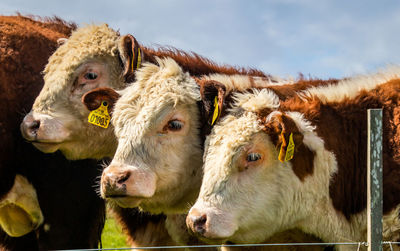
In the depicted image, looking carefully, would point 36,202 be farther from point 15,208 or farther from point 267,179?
point 267,179

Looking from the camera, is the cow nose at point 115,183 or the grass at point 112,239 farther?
the grass at point 112,239

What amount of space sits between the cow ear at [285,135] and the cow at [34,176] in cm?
275

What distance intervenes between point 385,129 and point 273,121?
976mm

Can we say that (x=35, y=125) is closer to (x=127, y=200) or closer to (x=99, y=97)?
(x=99, y=97)

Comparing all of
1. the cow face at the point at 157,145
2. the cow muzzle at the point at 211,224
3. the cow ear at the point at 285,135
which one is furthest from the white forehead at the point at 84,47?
the cow muzzle at the point at 211,224

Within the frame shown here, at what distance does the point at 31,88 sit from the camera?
7059mm

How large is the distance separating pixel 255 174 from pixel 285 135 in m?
0.40

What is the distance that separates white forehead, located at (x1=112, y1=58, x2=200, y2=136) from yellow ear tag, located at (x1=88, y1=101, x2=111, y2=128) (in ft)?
1.32

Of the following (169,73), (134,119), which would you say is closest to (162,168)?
(134,119)

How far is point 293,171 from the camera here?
5176 mm

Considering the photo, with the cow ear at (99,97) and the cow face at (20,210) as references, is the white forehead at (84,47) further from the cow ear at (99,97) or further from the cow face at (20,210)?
the cow face at (20,210)

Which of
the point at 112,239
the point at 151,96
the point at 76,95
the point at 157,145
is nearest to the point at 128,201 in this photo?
the point at 157,145

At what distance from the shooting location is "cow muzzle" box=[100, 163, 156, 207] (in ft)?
17.2

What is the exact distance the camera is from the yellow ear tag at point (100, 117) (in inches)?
249
